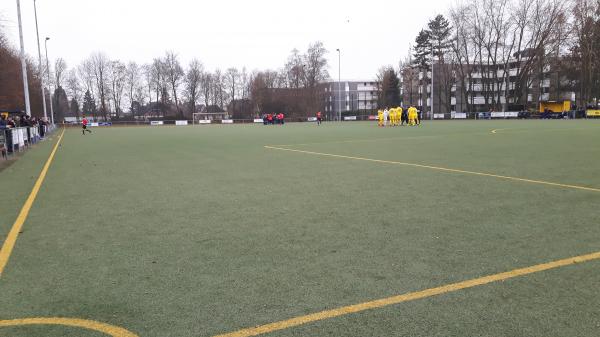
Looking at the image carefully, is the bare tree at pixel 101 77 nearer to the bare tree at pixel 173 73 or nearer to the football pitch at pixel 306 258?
the bare tree at pixel 173 73

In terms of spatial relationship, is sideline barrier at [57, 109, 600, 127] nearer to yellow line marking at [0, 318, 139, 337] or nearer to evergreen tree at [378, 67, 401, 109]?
evergreen tree at [378, 67, 401, 109]

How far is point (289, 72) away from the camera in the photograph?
91.1 meters

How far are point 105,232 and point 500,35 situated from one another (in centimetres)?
7144

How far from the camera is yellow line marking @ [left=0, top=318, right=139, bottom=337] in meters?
3.03

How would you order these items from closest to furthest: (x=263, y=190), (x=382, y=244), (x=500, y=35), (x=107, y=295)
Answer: (x=107, y=295), (x=382, y=244), (x=263, y=190), (x=500, y=35)

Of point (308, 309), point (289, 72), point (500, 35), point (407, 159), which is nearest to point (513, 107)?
point (500, 35)

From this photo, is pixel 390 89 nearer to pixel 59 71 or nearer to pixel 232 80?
pixel 232 80

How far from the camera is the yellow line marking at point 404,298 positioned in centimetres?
304

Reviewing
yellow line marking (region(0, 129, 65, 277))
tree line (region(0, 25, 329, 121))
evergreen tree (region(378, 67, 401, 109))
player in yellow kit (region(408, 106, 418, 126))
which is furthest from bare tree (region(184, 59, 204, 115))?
yellow line marking (region(0, 129, 65, 277))

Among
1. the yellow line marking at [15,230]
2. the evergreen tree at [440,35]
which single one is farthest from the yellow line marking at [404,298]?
the evergreen tree at [440,35]

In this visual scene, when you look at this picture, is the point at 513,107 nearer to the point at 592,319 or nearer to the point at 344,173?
the point at 344,173

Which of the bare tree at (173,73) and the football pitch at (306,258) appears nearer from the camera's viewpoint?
the football pitch at (306,258)

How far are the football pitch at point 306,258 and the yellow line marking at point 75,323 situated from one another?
1 cm

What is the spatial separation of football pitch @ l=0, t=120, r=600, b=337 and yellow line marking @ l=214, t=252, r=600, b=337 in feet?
0.05
